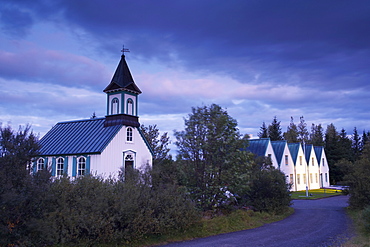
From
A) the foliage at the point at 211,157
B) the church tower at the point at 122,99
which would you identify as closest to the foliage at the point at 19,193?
the foliage at the point at 211,157

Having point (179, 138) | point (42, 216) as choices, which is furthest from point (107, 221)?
point (179, 138)

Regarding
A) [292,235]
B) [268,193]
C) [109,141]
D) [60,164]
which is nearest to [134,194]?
[292,235]

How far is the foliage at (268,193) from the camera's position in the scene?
18219 mm

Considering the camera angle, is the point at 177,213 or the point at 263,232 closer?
the point at 177,213

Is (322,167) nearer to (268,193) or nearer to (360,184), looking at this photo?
(360,184)

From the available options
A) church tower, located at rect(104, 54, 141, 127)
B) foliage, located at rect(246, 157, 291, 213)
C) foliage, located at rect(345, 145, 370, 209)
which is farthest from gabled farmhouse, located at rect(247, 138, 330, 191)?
foliage, located at rect(246, 157, 291, 213)

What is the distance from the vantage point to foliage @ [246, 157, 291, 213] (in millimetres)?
18219

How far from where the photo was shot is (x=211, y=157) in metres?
17.0

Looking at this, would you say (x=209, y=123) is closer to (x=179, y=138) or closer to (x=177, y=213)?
(x=179, y=138)

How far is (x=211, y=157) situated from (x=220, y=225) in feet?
12.5

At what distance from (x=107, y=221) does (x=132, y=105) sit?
16.6m

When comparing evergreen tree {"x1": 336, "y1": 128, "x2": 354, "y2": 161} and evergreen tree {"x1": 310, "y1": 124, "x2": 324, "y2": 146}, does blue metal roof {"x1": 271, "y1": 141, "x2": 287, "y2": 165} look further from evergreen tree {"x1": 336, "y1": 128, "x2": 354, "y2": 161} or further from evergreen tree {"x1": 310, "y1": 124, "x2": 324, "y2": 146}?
evergreen tree {"x1": 310, "y1": 124, "x2": 324, "y2": 146}

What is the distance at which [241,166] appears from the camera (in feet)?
56.1

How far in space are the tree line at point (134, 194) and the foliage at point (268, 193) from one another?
52mm
